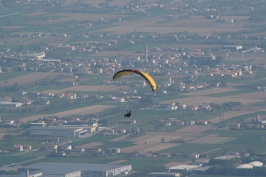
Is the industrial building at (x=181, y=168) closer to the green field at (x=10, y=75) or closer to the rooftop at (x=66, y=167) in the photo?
the rooftop at (x=66, y=167)

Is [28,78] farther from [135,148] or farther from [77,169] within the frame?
[77,169]

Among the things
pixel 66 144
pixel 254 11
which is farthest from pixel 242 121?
pixel 254 11

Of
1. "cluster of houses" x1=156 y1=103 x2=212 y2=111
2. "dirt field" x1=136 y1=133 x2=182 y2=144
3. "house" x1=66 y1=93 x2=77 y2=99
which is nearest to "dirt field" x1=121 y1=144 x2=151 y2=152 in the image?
"dirt field" x1=136 y1=133 x2=182 y2=144

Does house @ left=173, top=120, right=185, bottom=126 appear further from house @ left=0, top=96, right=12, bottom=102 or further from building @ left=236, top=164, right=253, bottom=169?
house @ left=0, top=96, right=12, bottom=102

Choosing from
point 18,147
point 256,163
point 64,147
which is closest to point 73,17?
point 64,147

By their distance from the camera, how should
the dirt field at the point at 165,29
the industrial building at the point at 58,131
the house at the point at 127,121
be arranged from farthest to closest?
the dirt field at the point at 165,29 → the house at the point at 127,121 → the industrial building at the point at 58,131

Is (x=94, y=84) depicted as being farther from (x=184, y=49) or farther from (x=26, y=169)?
(x=26, y=169)

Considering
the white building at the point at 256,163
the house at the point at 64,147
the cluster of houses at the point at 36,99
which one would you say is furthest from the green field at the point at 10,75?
the white building at the point at 256,163
